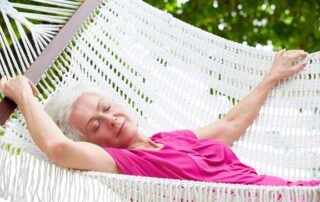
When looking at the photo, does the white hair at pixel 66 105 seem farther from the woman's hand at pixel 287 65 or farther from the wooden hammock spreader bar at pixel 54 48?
the woman's hand at pixel 287 65

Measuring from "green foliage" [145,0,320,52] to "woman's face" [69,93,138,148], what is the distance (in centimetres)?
207

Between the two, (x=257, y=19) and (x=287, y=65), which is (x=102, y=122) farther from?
(x=257, y=19)

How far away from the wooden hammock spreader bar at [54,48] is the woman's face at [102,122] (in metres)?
0.15

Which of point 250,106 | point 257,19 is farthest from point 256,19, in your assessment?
point 250,106

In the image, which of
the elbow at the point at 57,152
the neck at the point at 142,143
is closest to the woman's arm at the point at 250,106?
the neck at the point at 142,143

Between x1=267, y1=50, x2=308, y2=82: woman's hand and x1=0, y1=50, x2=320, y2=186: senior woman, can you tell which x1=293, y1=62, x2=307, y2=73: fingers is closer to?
x1=267, y1=50, x2=308, y2=82: woman's hand

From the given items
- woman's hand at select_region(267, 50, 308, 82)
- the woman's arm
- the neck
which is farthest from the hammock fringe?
woman's hand at select_region(267, 50, 308, 82)

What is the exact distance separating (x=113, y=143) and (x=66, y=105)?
15 cm

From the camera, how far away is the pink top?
4.79 ft

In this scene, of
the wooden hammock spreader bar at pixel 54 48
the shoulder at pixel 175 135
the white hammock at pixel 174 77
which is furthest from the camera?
the white hammock at pixel 174 77

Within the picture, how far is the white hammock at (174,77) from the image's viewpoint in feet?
5.97

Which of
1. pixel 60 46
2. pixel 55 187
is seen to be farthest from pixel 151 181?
pixel 60 46

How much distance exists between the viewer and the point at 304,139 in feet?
6.00

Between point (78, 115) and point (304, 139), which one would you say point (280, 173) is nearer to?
point (304, 139)
